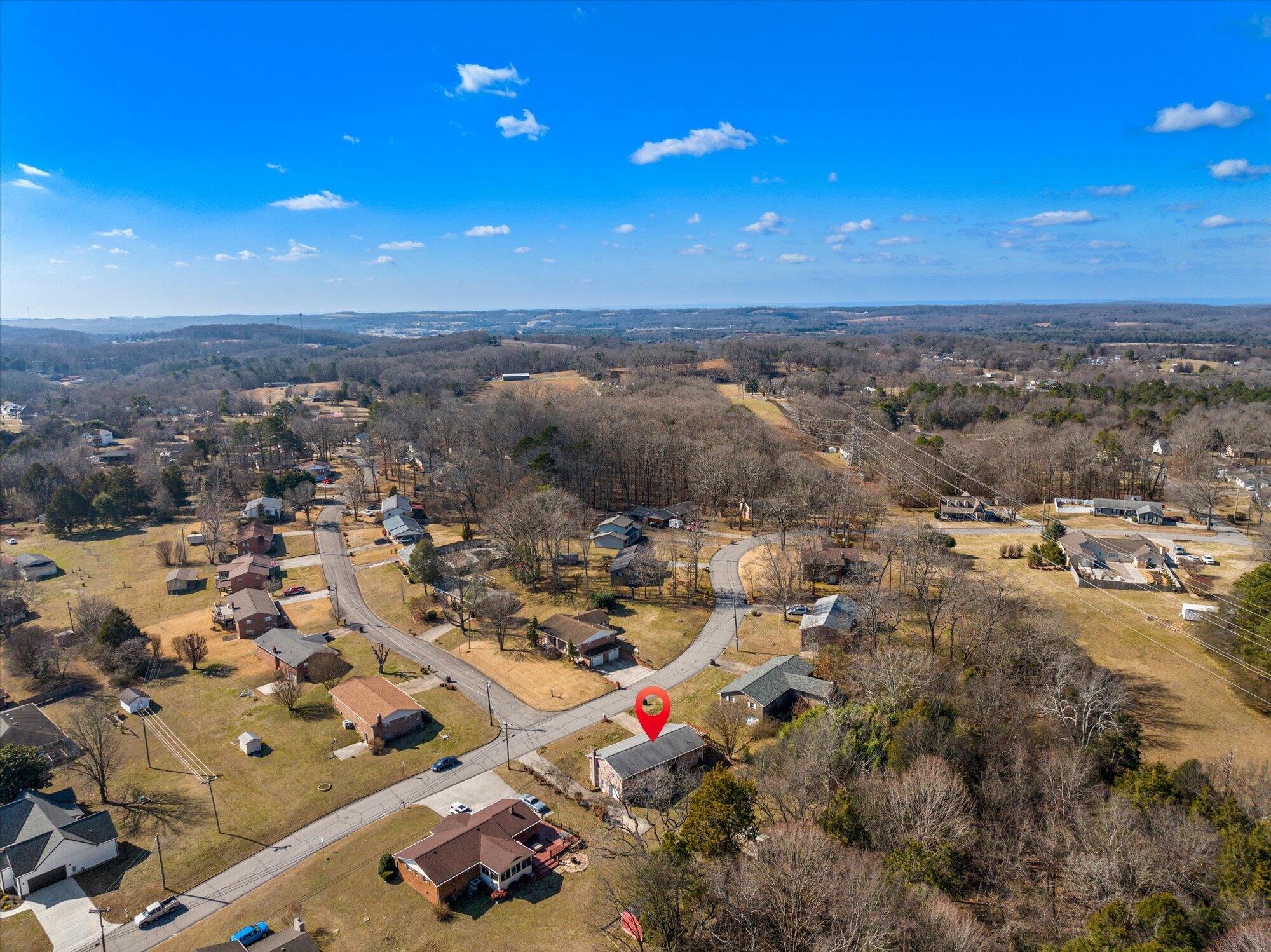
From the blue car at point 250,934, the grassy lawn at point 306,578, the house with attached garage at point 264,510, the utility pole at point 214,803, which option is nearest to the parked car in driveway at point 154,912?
the blue car at point 250,934

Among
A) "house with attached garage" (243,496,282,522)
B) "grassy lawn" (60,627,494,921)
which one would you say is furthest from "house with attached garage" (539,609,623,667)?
"house with attached garage" (243,496,282,522)

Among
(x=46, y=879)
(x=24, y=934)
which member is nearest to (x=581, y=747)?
(x=24, y=934)

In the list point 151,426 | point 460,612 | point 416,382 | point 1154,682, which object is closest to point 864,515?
point 1154,682

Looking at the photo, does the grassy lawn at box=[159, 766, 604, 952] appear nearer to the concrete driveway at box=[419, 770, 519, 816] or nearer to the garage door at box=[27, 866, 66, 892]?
the concrete driveway at box=[419, 770, 519, 816]

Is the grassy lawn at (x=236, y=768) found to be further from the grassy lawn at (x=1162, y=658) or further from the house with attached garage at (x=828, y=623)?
the grassy lawn at (x=1162, y=658)

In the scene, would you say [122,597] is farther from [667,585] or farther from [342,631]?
[667,585]

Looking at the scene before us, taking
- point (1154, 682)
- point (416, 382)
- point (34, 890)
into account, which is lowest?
point (34, 890)
